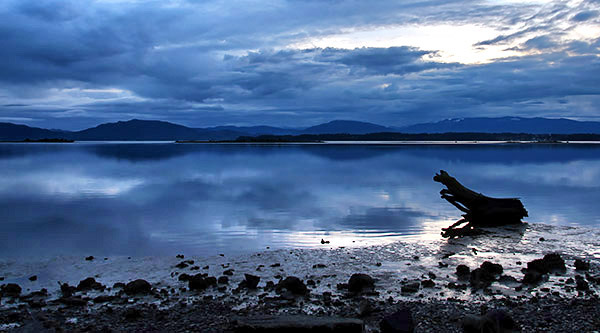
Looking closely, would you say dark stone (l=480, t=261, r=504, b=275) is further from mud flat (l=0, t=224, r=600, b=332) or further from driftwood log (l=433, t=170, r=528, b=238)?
driftwood log (l=433, t=170, r=528, b=238)

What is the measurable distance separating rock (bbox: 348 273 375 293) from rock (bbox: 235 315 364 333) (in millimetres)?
2273

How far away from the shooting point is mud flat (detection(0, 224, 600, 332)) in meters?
7.80

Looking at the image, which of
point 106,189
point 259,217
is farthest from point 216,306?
point 106,189

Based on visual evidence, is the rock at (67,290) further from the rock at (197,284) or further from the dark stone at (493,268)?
the dark stone at (493,268)

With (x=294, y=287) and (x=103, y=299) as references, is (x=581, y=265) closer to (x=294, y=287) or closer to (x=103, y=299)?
(x=294, y=287)

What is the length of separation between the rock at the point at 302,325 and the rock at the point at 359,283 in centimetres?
227

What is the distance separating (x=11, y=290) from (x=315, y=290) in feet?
20.6

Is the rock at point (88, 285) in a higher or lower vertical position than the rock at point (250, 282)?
lower

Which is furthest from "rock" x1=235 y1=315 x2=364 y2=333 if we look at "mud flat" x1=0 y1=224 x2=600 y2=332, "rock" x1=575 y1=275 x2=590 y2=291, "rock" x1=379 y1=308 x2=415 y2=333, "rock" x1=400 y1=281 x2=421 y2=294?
"rock" x1=575 y1=275 x2=590 y2=291

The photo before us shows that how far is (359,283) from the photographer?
9.62 m

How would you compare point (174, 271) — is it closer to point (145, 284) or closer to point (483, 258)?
point (145, 284)

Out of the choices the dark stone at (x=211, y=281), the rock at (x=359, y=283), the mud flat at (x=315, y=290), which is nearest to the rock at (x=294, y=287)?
the mud flat at (x=315, y=290)

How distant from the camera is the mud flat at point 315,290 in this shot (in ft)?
25.6

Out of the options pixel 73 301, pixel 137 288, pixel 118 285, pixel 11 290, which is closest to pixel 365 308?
pixel 137 288
